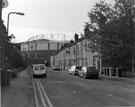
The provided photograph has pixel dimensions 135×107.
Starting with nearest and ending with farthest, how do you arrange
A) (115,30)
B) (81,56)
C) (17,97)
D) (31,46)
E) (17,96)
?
(17,97) < (17,96) < (115,30) < (81,56) < (31,46)

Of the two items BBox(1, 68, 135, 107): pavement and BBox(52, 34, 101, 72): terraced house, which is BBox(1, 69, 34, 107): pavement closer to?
BBox(1, 68, 135, 107): pavement

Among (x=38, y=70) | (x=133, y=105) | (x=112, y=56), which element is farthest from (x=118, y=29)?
(x=133, y=105)

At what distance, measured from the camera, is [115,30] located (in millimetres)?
31500

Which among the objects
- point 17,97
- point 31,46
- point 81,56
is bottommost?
point 17,97

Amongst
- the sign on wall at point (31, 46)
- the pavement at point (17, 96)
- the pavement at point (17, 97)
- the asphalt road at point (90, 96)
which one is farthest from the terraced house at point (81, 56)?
the sign on wall at point (31, 46)

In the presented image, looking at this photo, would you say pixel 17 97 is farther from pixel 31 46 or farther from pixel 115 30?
pixel 31 46

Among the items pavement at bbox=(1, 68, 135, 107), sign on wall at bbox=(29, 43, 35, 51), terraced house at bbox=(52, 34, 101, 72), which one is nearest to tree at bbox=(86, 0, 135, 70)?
terraced house at bbox=(52, 34, 101, 72)

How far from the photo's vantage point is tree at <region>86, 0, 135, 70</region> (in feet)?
102

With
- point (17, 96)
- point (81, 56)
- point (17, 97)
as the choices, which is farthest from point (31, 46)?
point (17, 97)

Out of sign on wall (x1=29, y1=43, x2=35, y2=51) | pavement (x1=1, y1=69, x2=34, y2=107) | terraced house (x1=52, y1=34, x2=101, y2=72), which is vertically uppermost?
sign on wall (x1=29, y1=43, x2=35, y2=51)

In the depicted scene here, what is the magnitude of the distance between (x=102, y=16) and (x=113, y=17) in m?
1.35

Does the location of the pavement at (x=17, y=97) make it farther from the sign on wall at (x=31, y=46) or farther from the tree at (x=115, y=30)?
the sign on wall at (x=31, y=46)

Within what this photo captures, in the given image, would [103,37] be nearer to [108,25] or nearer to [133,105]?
[108,25]

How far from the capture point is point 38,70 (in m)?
38.7
